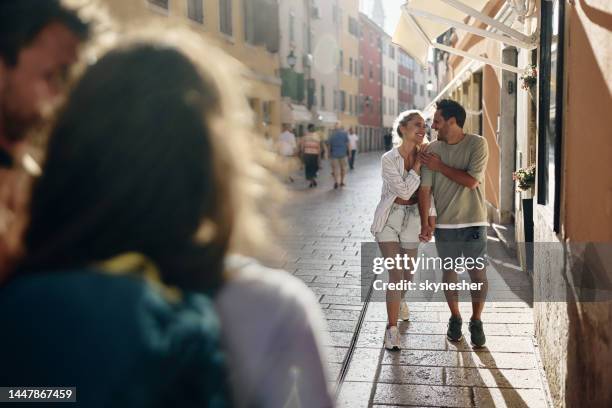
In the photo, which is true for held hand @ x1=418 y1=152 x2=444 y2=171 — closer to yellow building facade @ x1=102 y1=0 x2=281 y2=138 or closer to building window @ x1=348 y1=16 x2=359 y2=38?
yellow building facade @ x1=102 y1=0 x2=281 y2=138

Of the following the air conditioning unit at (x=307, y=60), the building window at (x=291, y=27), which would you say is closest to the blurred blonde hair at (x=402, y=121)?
the building window at (x=291, y=27)

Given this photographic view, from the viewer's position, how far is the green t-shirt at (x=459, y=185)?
16.3 feet

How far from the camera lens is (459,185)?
502 cm

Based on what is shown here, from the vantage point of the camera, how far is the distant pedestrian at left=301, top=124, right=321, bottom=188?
18.9 metres

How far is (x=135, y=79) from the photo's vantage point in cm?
111

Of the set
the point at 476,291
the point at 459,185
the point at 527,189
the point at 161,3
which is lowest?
the point at 476,291

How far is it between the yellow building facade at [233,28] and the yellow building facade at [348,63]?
60.4 ft

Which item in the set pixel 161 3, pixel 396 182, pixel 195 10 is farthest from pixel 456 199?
pixel 195 10

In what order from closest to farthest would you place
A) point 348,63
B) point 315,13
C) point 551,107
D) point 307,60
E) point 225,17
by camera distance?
point 551,107 < point 225,17 < point 307,60 < point 315,13 < point 348,63

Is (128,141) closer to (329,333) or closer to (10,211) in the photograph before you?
(10,211)

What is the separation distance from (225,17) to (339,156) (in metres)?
5.47

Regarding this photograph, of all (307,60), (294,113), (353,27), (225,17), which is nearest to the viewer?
(225,17)

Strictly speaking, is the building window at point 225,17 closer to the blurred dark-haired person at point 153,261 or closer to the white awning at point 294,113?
the white awning at point 294,113

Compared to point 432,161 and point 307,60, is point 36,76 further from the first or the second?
point 307,60
